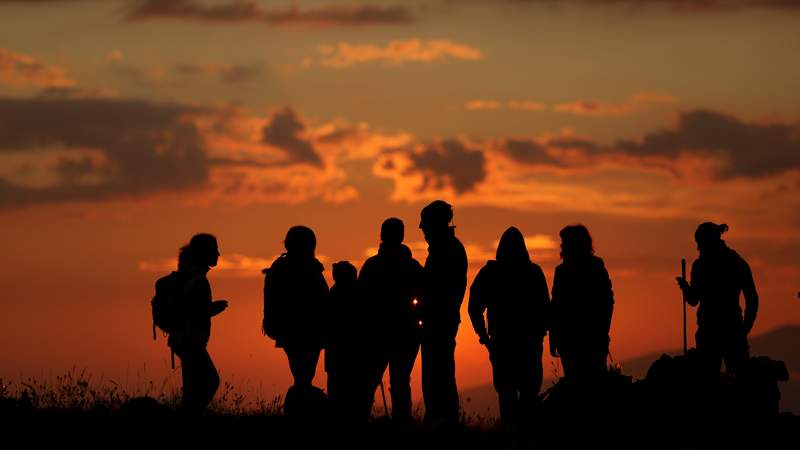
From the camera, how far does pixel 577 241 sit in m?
19.6

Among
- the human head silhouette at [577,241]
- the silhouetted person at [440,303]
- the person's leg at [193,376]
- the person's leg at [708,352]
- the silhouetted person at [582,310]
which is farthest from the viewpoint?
the person's leg at [708,352]

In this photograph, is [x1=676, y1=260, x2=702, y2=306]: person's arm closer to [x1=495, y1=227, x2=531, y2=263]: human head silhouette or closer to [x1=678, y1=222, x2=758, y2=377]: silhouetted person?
[x1=678, y1=222, x2=758, y2=377]: silhouetted person

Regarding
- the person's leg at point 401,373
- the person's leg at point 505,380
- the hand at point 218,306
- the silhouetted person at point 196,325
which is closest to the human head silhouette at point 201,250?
the silhouetted person at point 196,325

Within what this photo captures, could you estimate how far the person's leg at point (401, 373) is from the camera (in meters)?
19.9

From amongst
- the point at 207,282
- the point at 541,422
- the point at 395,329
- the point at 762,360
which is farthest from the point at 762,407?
the point at 207,282

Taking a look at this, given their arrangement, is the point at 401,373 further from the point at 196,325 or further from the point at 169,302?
the point at 169,302

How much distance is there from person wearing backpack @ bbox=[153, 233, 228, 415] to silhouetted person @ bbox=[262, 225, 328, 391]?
1.30 metres

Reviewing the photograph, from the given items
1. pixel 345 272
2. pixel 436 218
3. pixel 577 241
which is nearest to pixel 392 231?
pixel 436 218

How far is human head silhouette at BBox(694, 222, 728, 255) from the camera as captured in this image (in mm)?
20516

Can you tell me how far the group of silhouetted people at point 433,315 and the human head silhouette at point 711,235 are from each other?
1.11 ft

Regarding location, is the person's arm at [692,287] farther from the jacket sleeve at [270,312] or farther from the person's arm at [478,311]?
the jacket sleeve at [270,312]

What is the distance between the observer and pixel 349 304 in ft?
66.1

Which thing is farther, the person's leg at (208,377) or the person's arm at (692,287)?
the person's arm at (692,287)

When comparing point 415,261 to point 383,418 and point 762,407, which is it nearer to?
point 383,418
